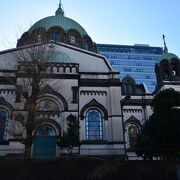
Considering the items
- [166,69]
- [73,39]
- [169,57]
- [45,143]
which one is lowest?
[45,143]

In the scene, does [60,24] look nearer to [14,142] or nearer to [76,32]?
[76,32]

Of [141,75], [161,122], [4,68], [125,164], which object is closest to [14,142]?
[4,68]

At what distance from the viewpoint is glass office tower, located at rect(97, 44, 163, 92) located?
96625 millimetres

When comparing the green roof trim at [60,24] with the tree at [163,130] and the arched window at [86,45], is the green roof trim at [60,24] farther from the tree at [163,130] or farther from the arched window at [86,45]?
the tree at [163,130]

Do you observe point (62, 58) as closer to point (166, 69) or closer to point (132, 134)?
point (132, 134)

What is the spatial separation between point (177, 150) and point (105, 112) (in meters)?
8.56

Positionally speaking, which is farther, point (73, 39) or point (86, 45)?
point (86, 45)

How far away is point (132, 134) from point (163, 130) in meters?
10.6

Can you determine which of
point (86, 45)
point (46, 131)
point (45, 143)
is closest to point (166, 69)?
point (86, 45)

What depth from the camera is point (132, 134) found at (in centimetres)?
3116

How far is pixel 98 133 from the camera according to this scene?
25266mm

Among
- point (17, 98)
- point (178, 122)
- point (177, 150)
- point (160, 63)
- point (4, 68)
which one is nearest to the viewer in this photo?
point (177, 150)

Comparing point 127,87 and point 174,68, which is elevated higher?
point 174,68

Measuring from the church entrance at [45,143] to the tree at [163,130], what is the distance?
292 inches
